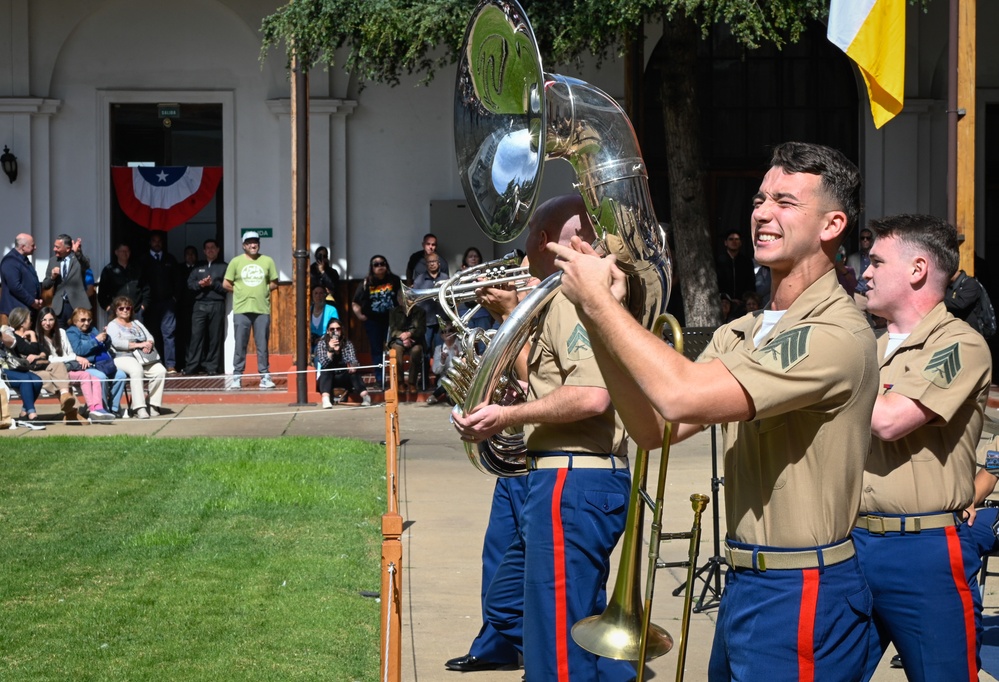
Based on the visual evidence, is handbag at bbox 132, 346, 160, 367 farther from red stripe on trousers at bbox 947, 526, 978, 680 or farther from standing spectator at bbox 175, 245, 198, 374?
red stripe on trousers at bbox 947, 526, 978, 680

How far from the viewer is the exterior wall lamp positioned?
16.2m

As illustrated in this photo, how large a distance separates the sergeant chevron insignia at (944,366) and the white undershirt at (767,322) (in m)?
0.88

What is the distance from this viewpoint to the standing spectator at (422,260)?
1527cm

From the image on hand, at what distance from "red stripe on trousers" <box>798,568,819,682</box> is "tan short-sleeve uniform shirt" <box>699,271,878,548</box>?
0.26 ft

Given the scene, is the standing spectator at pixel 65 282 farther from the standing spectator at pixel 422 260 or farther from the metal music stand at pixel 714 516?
the metal music stand at pixel 714 516

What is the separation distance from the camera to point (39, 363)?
1295 cm

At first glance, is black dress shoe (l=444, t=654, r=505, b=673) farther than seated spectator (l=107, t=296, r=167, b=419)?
No

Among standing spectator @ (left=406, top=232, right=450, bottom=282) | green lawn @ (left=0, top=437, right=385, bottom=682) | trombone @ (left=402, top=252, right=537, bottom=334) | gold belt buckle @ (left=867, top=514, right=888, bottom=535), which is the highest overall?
standing spectator @ (left=406, top=232, right=450, bottom=282)

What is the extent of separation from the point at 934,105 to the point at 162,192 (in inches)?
388

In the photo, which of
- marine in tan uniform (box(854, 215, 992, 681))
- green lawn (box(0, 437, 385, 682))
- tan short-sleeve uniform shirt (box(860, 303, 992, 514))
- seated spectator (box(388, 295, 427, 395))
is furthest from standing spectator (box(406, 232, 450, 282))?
tan short-sleeve uniform shirt (box(860, 303, 992, 514))

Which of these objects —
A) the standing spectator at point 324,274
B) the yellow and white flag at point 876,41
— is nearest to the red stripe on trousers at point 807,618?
the yellow and white flag at point 876,41

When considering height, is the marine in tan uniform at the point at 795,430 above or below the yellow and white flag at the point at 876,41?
below

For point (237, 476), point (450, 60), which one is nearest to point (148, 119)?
point (450, 60)

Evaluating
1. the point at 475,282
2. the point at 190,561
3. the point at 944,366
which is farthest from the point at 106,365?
the point at 944,366
